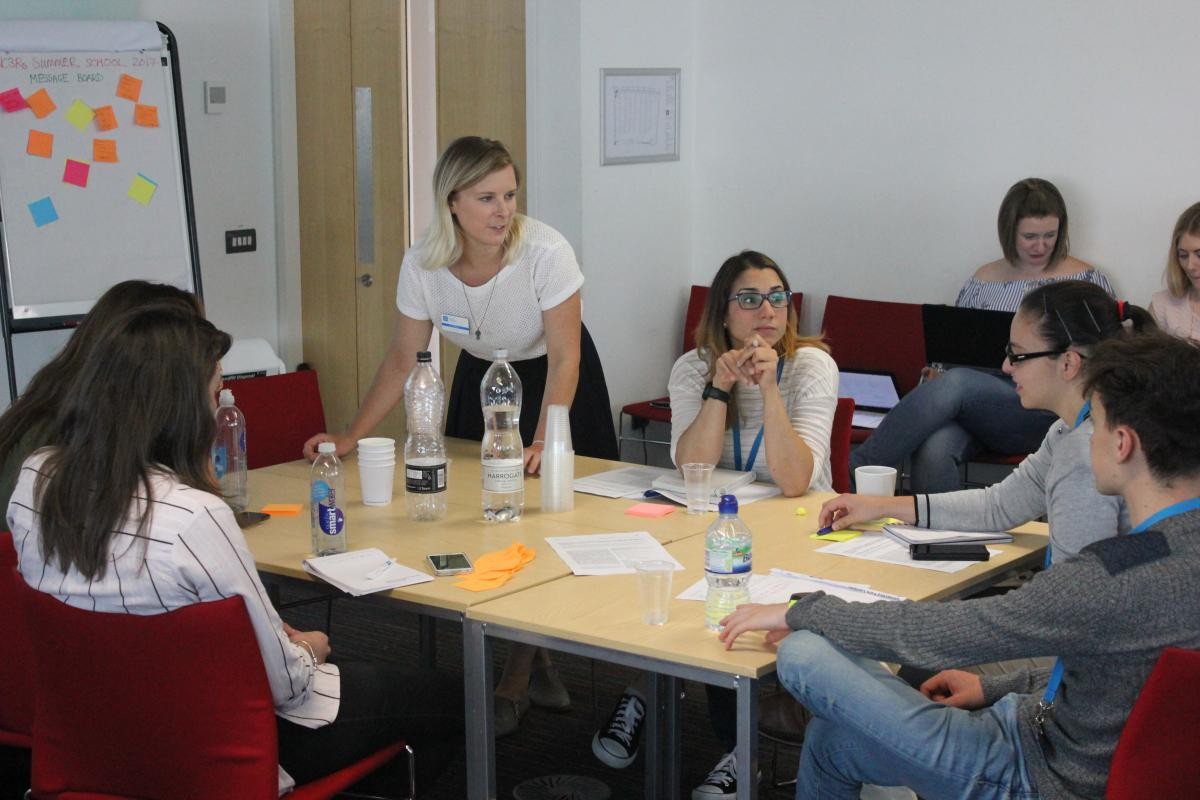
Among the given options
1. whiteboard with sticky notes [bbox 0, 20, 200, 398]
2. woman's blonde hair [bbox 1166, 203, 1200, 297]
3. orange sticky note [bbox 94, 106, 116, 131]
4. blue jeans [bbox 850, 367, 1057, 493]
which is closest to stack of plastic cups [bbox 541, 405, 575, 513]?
blue jeans [bbox 850, 367, 1057, 493]

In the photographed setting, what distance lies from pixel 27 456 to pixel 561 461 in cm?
115

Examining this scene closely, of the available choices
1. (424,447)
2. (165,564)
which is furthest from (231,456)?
(165,564)

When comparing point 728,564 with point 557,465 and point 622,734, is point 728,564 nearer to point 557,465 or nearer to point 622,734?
point 557,465

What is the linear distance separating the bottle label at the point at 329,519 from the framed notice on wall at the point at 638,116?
11.0ft

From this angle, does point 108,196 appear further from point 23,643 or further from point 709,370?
point 23,643

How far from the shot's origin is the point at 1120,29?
5.18 meters

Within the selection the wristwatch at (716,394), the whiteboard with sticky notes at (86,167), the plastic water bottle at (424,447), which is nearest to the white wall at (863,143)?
the whiteboard with sticky notes at (86,167)

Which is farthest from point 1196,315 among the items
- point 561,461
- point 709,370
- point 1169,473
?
point 1169,473

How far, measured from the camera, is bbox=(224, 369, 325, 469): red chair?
3.82m

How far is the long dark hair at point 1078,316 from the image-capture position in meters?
2.65

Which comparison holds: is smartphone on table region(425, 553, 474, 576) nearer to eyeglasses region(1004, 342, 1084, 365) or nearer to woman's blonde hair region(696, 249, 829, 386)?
woman's blonde hair region(696, 249, 829, 386)

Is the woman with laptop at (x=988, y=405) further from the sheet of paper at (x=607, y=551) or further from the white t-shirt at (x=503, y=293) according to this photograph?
the sheet of paper at (x=607, y=551)

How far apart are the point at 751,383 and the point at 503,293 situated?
2.50 ft

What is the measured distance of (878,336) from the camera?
5.68 m
